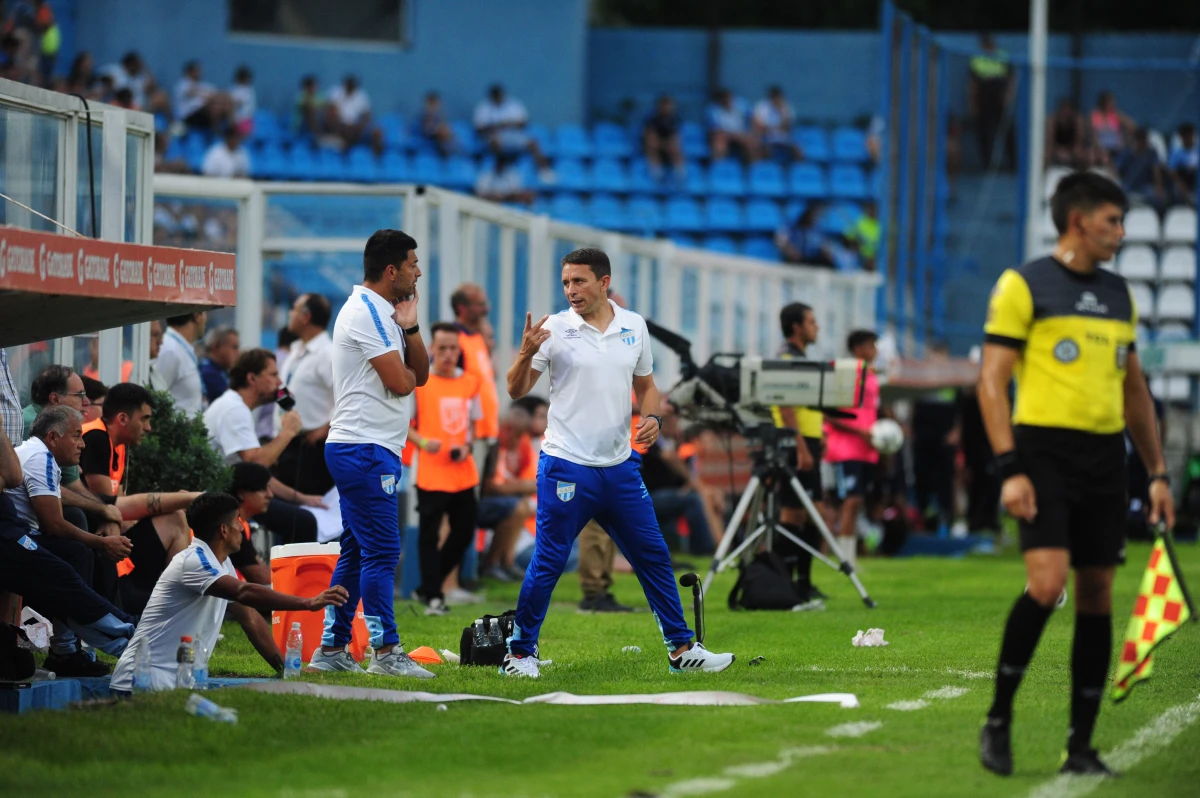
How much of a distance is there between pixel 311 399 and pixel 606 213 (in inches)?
680

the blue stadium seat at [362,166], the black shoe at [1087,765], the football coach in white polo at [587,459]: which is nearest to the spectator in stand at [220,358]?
the football coach in white polo at [587,459]

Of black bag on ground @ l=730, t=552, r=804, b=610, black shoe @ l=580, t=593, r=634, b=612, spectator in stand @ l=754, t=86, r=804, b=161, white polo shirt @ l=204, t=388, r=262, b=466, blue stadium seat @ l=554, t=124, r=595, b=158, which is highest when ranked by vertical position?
spectator in stand @ l=754, t=86, r=804, b=161

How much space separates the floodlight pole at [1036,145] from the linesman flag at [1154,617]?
19361 mm

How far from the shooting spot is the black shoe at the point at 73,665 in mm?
8258

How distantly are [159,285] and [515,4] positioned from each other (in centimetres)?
2382

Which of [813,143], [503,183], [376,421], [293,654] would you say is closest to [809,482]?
[376,421]

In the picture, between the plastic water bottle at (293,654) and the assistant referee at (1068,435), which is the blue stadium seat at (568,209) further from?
the assistant referee at (1068,435)

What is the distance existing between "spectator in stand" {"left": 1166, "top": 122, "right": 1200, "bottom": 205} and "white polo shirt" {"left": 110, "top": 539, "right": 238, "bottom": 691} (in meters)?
21.4

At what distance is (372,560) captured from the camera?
851cm

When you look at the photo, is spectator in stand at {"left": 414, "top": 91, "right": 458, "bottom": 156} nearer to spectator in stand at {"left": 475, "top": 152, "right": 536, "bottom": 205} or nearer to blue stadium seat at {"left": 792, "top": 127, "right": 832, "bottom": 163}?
spectator in stand at {"left": 475, "top": 152, "right": 536, "bottom": 205}

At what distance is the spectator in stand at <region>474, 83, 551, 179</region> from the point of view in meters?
28.7

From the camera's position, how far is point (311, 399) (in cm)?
1233

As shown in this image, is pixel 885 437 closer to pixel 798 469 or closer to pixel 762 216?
pixel 798 469

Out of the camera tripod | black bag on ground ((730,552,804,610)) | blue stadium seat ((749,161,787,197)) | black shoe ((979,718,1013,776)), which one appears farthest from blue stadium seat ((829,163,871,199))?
black shoe ((979,718,1013,776))
